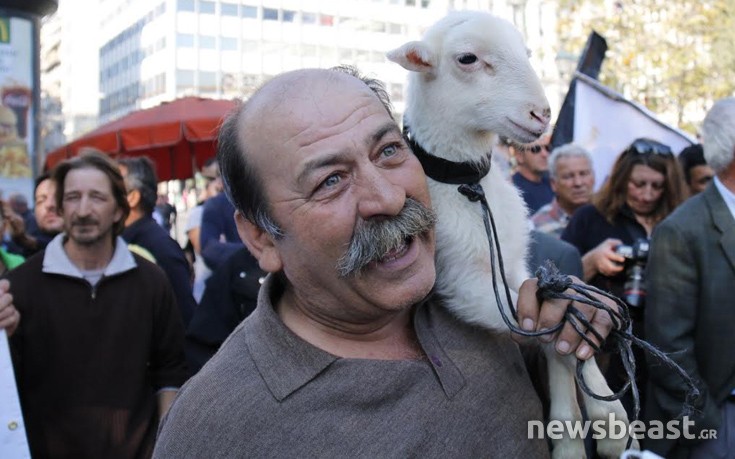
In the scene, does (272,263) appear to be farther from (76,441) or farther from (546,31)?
(546,31)

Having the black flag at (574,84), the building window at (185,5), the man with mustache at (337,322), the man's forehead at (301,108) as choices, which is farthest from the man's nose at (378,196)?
the building window at (185,5)

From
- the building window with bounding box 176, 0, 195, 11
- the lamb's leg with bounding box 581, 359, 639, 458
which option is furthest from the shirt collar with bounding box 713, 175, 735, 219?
the building window with bounding box 176, 0, 195, 11

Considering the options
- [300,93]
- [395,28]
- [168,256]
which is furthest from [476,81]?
[395,28]

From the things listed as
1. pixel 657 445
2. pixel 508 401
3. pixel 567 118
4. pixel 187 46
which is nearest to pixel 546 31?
pixel 567 118

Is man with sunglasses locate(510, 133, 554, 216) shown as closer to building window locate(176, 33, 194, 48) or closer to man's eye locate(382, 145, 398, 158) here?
man's eye locate(382, 145, 398, 158)

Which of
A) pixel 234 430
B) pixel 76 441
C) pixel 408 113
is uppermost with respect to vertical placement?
pixel 408 113

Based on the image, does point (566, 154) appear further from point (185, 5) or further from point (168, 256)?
point (185, 5)

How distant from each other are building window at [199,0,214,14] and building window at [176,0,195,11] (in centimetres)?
66

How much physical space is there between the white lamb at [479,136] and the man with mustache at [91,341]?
2.01 meters

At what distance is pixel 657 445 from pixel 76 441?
2.47m

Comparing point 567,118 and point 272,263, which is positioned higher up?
point 567,118

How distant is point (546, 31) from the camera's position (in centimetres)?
1631

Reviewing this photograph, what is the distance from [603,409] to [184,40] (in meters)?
51.5

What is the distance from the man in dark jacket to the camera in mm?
4348
